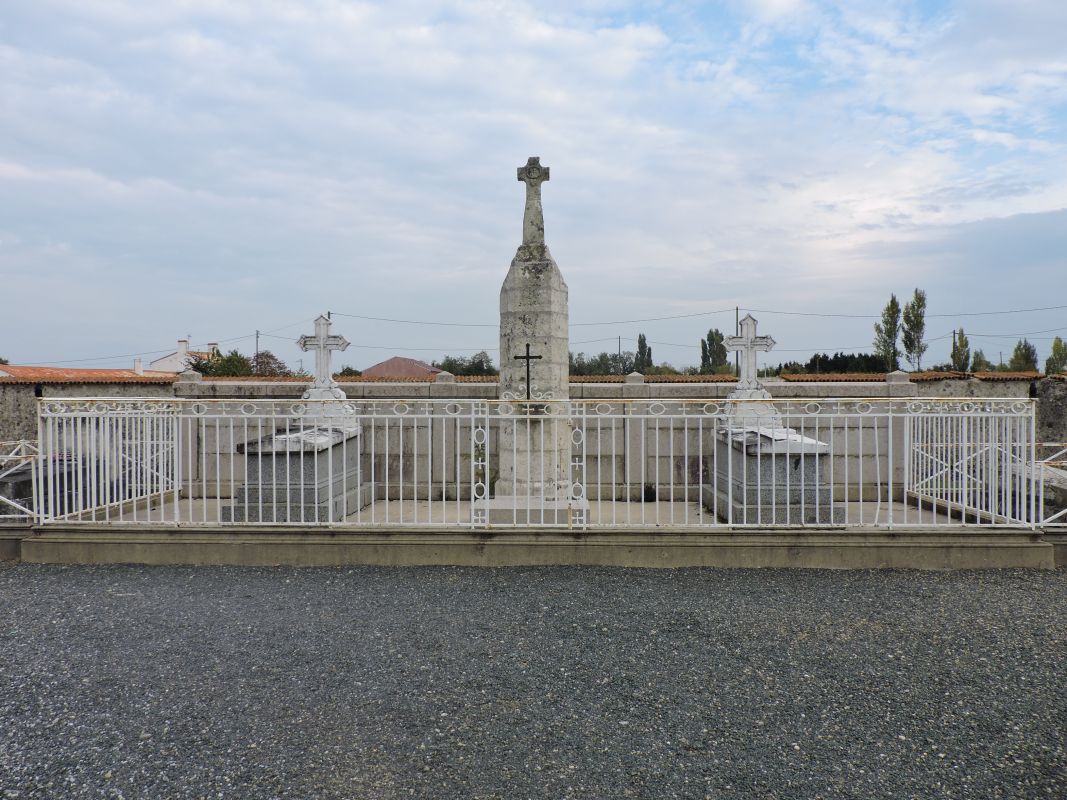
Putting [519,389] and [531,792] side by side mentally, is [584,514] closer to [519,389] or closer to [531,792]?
[519,389]

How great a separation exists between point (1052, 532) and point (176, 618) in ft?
24.7

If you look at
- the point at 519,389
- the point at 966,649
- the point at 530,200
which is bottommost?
the point at 966,649

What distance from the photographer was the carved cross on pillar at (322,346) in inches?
317

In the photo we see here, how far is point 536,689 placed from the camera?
3.44m

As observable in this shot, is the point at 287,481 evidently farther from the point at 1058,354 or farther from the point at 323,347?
the point at 1058,354

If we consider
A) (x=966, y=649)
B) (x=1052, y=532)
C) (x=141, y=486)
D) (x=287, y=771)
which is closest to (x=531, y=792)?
(x=287, y=771)

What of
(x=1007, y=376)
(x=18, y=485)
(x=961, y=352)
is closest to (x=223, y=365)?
(x=18, y=485)

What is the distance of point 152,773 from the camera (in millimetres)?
2715

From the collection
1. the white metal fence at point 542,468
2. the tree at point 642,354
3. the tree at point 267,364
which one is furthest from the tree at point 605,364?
the white metal fence at point 542,468

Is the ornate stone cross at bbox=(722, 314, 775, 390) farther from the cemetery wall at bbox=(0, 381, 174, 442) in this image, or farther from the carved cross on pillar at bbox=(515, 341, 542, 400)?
the cemetery wall at bbox=(0, 381, 174, 442)

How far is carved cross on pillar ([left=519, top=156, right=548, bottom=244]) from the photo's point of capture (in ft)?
25.5

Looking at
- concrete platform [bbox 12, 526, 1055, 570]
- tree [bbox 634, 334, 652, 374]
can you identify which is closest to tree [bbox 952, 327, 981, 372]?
tree [bbox 634, 334, 652, 374]

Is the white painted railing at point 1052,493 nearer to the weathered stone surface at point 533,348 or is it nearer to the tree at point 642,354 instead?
the weathered stone surface at point 533,348

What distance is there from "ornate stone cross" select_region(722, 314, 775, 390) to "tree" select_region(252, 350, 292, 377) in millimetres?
29216
